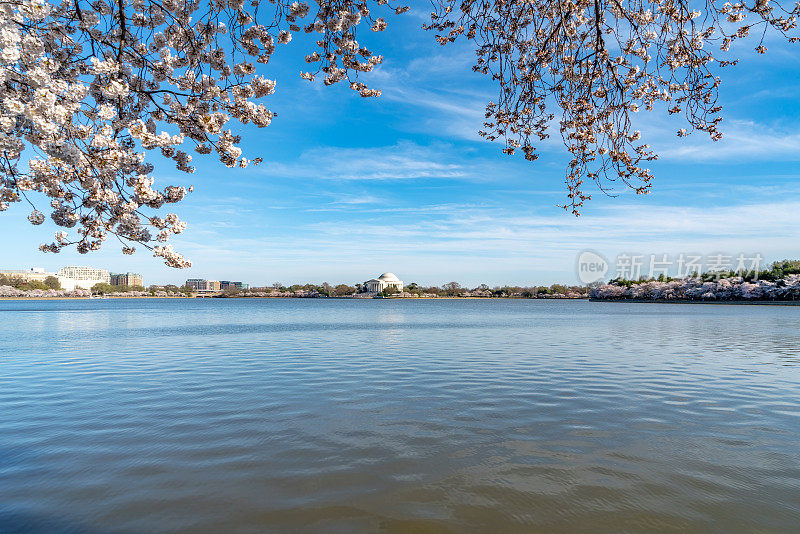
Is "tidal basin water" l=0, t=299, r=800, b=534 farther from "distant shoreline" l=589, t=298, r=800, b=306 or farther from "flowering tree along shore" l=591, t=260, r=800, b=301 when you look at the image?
"flowering tree along shore" l=591, t=260, r=800, b=301

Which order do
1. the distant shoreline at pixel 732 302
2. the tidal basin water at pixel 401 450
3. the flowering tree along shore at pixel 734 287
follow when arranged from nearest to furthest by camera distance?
the tidal basin water at pixel 401 450 → the distant shoreline at pixel 732 302 → the flowering tree along shore at pixel 734 287

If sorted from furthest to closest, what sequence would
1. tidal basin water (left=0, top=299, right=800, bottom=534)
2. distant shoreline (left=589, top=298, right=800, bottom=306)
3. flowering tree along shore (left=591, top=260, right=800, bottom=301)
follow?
flowering tree along shore (left=591, top=260, right=800, bottom=301), distant shoreline (left=589, top=298, right=800, bottom=306), tidal basin water (left=0, top=299, right=800, bottom=534)

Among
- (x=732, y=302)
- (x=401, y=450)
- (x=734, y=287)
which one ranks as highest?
(x=734, y=287)

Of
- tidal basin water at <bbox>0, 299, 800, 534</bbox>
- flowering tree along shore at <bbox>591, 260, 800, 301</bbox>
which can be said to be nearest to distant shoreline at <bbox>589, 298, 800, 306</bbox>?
flowering tree along shore at <bbox>591, 260, 800, 301</bbox>

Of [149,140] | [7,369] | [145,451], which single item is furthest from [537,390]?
[7,369]

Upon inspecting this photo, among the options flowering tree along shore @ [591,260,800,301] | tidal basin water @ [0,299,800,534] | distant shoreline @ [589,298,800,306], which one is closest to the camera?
tidal basin water @ [0,299,800,534]

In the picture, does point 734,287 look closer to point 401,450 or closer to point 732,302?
point 732,302

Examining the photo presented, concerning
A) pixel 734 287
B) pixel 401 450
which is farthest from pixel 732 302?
pixel 401 450

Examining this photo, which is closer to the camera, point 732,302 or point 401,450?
point 401,450

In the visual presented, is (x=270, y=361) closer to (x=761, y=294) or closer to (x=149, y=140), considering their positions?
(x=149, y=140)

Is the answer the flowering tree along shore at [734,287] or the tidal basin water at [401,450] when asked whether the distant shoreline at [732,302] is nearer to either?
the flowering tree along shore at [734,287]

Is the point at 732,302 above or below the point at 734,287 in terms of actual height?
below

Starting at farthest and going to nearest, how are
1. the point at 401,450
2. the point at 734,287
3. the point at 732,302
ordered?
1. the point at 732,302
2. the point at 734,287
3. the point at 401,450

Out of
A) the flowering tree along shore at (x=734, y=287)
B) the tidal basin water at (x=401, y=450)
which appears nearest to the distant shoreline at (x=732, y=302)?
the flowering tree along shore at (x=734, y=287)
